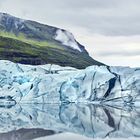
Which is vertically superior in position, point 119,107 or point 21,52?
point 21,52

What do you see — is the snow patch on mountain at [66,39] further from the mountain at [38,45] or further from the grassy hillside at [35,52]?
the grassy hillside at [35,52]

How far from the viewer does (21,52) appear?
101250 millimetres

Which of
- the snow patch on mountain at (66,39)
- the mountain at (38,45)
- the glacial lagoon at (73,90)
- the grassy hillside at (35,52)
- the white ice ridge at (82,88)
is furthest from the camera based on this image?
the snow patch on mountain at (66,39)

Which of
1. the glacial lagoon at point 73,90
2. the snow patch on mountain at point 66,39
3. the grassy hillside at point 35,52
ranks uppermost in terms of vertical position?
the snow patch on mountain at point 66,39

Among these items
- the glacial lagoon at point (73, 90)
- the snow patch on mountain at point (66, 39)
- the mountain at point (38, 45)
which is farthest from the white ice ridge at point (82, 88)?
the snow patch on mountain at point (66, 39)

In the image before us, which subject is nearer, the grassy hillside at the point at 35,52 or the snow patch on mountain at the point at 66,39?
the grassy hillside at the point at 35,52

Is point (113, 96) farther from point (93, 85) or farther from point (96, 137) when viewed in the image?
point (96, 137)

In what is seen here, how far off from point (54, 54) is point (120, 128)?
92574 millimetres

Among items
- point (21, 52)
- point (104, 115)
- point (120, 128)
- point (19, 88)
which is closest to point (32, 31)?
point (21, 52)

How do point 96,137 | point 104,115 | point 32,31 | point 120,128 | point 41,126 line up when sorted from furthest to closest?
point 32,31 → point 104,115 → point 41,126 → point 120,128 → point 96,137

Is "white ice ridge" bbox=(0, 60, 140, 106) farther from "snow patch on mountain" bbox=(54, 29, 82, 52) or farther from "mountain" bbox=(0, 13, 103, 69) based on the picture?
"snow patch on mountain" bbox=(54, 29, 82, 52)

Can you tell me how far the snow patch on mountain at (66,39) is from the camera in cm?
13512

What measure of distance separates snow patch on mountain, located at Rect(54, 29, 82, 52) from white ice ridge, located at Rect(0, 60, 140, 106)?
300ft

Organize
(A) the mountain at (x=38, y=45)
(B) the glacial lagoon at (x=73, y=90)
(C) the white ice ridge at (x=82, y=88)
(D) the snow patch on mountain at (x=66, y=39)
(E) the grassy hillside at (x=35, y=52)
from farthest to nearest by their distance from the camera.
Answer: (D) the snow patch on mountain at (x=66, y=39), (A) the mountain at (x=38, y=45), (E) the grassy hillside at (x=35, y=52), (C) the white ice ridge at (x=82, y=88), (B) the glacial lagoon at (x=73, y=90)
